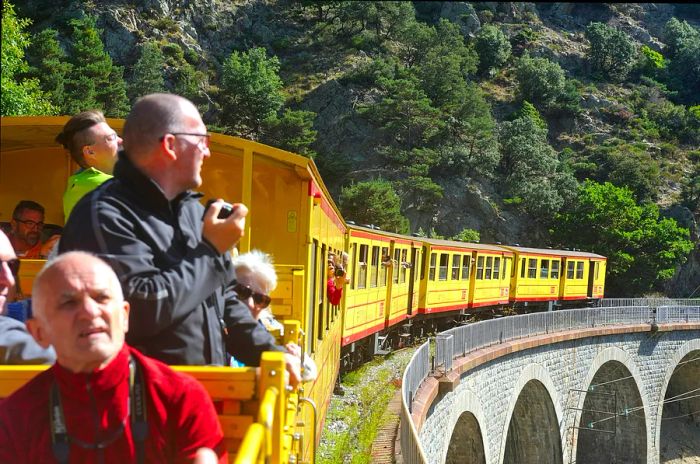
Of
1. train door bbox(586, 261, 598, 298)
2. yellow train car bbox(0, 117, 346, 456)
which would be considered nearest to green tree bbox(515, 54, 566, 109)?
train door bbox(586, 261, 598, 298)

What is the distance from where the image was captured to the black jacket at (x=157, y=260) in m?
2.39

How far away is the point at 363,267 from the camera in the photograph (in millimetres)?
15398

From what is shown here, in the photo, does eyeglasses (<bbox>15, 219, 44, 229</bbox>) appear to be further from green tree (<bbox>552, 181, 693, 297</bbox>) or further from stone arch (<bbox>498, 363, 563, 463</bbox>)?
green tree (<bbox>552, 181, 693, 297</bbox>)

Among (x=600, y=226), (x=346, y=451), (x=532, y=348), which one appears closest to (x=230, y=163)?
(x=346, y=451)

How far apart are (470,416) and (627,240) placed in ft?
127

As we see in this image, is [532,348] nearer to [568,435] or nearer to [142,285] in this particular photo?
[568,435]

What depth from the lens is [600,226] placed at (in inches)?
2153

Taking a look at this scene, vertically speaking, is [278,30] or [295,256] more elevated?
[278,30]

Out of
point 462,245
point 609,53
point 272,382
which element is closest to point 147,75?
point 462,245

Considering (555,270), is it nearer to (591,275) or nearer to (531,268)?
(531,268)

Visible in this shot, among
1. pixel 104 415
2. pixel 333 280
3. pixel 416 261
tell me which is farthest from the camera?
pixel 416 261

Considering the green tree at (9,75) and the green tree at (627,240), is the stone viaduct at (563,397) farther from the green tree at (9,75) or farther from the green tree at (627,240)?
the green tree at (627,240)

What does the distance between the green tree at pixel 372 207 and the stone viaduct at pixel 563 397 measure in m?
18.4

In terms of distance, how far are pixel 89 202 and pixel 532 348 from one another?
68.8 feet
